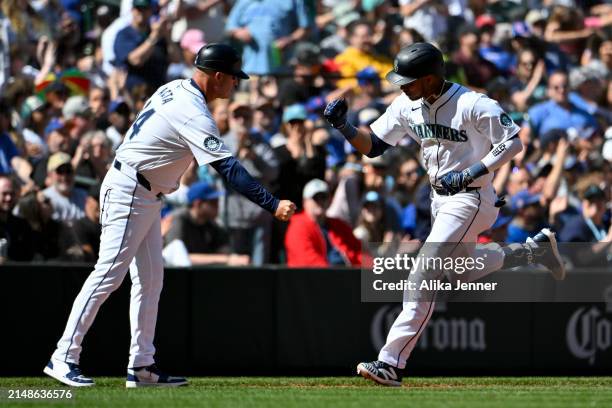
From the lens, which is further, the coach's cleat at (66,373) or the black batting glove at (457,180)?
the black batting glove at (457,180)

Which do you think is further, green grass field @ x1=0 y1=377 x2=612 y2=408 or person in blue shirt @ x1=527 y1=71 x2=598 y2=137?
person in blue shirt @ x1=527 y1=71 x2=598 y2=137

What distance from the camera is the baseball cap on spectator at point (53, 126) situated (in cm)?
1260

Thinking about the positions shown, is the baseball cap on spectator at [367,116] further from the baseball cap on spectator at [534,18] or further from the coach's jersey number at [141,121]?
the coach's jersey number at [141,121]

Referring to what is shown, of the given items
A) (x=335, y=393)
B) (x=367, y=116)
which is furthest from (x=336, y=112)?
(x=367, y=116)

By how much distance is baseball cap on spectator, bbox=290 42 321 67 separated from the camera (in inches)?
581

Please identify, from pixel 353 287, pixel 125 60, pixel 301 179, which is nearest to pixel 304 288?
pixel 353 287

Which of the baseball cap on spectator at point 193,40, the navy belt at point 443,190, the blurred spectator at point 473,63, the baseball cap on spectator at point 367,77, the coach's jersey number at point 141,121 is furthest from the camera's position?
the blurred spectator at point 473,63

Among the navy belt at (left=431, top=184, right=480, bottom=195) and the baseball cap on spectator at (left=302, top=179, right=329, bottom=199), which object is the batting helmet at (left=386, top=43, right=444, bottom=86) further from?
the baseball cap on spectator at (left=302, top=179, right=329, bottom=199)

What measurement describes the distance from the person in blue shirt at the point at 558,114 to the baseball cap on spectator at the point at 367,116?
2.01 metres

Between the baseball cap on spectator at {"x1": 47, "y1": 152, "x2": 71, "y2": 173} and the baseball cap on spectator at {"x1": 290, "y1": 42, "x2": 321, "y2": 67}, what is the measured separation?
4.07m

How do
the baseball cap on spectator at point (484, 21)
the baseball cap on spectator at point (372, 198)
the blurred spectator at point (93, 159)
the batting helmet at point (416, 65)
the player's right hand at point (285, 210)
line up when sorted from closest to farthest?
the player's right hand at point (285, 210)
the batting helmet at point (416, 65)
the blurred spectator at point (93, 159)
the baseball cap on spectator at point (372, 198)
the baseball cap on spectator at point (484, 21)

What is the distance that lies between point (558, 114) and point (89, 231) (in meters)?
6.19

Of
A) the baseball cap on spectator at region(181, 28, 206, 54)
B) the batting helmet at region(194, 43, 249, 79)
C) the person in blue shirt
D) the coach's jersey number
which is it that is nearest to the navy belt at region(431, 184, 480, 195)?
the batting helmet at region(194, 43, 249, 79)

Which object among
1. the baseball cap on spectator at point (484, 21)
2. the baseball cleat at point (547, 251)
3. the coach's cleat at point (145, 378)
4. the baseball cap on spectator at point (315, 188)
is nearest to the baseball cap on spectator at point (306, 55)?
the baseball cap on spectator at point (484, 21)
